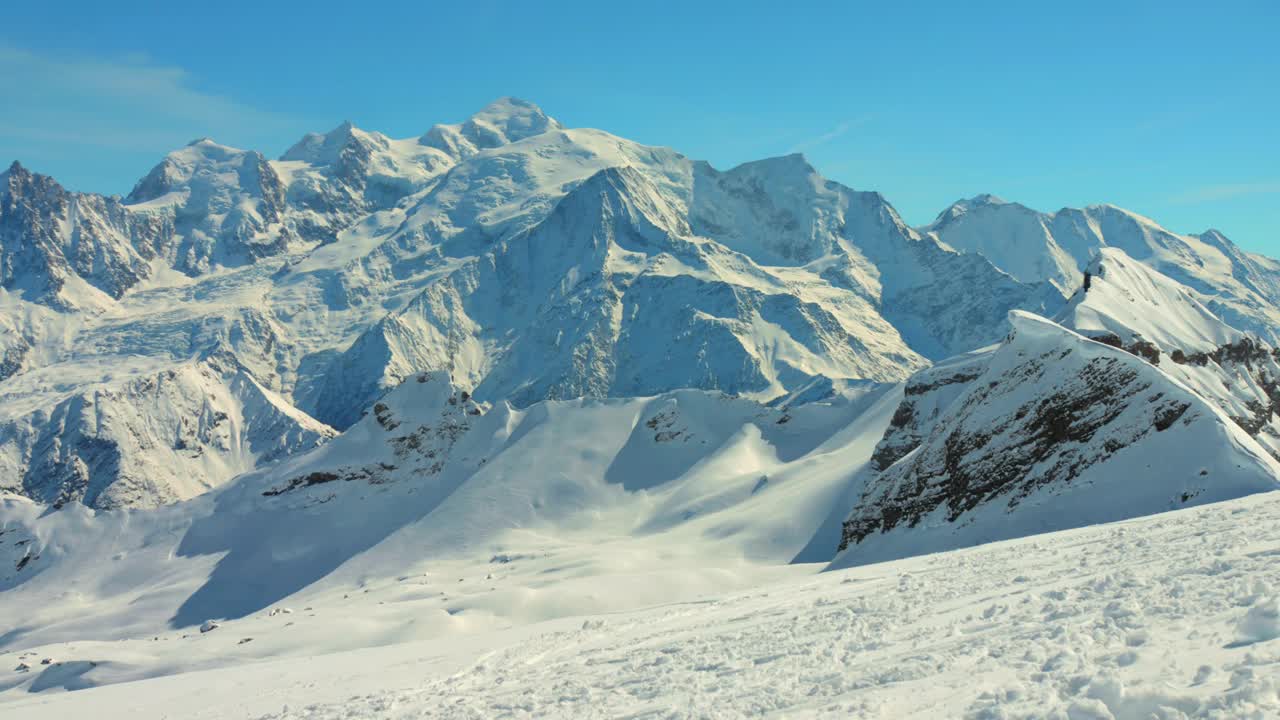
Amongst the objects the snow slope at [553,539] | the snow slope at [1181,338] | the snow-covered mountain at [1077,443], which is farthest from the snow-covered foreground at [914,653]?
the snow slope at [553,539]

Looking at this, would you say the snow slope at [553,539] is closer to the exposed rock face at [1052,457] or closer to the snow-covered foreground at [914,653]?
the exposed rock face at [1052,457]

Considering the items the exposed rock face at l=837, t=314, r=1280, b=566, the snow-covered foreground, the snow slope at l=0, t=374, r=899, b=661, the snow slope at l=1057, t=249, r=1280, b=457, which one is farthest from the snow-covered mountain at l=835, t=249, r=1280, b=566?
the snow slope at l=0, t=374, r=899, b=661

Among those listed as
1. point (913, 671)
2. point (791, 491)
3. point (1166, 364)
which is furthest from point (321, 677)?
point (791, 491)

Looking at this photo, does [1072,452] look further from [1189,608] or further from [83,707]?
[83,707]

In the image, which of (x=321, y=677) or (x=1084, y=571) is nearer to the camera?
(x=1084, y=571)

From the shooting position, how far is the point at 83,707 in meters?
47.8

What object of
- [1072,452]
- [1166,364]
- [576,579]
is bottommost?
[576,579]

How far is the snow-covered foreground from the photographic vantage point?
1673 cm

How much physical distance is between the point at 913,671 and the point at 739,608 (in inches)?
718

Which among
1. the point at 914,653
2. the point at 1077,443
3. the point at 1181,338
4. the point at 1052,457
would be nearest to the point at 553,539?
the point at 1181,338

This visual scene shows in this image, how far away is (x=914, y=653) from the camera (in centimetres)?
2159

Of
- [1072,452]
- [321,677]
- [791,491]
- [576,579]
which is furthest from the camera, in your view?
[791,491]

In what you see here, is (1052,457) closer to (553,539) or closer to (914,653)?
(914,653)

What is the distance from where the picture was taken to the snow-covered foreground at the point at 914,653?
16734 mm
